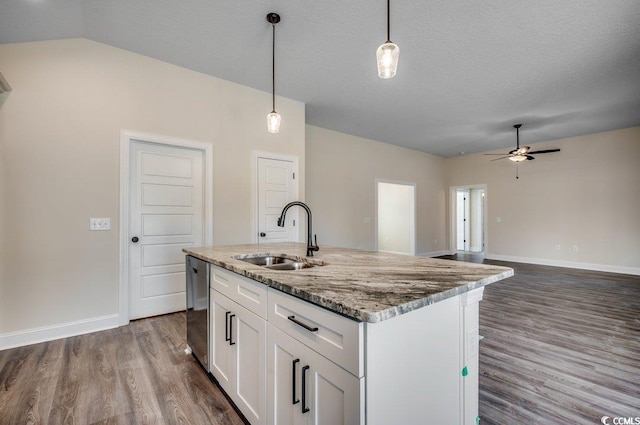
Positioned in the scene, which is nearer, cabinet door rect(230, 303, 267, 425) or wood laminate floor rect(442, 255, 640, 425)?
cabinet door rect(230, 303, 267, 425)

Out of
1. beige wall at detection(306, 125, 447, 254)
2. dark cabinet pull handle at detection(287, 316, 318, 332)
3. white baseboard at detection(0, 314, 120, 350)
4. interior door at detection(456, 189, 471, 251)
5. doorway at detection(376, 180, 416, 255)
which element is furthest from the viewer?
interior door at detection(456, 189, 471, 251)

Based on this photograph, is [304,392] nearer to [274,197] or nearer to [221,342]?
[221,342]

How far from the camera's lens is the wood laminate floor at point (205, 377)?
1.68 m

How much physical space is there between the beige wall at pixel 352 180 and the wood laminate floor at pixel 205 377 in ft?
10.1

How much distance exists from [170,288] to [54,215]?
1.30 meters

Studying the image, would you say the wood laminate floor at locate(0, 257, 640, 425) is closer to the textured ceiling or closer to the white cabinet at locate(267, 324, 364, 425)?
the white cabinet at locate(267, 324, 364, 425)

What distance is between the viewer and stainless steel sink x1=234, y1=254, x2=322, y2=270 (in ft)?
6.36

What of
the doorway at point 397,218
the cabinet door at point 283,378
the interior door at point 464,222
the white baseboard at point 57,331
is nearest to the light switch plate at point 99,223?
the white baseboard at point 57,331

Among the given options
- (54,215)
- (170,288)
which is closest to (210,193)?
(170,288)

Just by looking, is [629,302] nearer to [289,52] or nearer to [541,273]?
[541,273]

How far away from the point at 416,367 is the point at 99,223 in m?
3.17

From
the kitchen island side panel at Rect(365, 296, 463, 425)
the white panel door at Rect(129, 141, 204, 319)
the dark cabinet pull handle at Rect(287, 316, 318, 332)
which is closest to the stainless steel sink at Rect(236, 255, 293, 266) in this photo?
the dark cabinet pull handle at Rect(287, 316, 318, 332)

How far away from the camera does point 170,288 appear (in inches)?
132

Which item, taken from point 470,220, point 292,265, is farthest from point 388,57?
point 470,220
